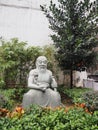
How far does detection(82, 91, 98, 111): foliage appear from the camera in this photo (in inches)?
248

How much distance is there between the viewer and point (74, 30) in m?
9.95

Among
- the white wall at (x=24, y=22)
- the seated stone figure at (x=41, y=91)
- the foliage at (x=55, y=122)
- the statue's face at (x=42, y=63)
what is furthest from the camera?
the white wall at (x=24, y=22)

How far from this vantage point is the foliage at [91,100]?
629 centimetres

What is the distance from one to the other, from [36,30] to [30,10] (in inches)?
33.1

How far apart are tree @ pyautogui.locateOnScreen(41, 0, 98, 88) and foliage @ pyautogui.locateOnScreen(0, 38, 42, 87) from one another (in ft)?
3.25

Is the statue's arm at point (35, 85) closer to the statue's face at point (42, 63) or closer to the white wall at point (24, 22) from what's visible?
the statue's face at point (42, 63)

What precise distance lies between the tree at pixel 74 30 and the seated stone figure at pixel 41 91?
7.73 ft

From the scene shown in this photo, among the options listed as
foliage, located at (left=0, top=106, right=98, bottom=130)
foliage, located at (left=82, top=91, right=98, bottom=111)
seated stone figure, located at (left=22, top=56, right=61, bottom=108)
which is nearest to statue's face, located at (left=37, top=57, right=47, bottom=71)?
seated stone figure, located at (left=22, top=56, right=61, bottom=108)

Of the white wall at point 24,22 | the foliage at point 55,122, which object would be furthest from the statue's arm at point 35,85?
the white wall at point 24,22

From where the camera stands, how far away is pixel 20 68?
10.3 metres

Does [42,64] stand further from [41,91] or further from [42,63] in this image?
[41,91]

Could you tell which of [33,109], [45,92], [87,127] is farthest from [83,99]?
[87,127]

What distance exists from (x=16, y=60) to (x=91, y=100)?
4.27 meters

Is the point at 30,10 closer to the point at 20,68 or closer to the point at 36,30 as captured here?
the point at 36,30
